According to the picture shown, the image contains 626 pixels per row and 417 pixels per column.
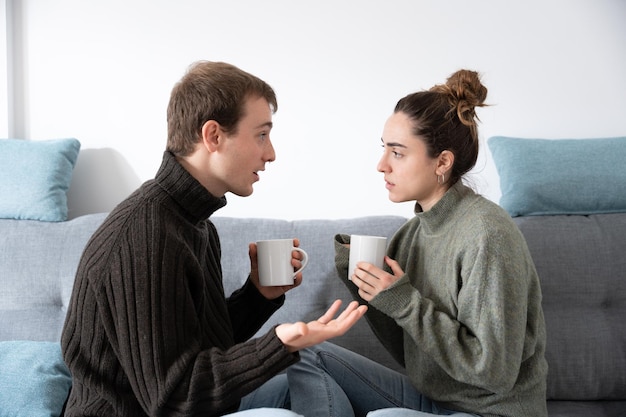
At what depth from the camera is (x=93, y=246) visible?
1.22m

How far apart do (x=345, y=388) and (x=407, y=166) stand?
1.80ft

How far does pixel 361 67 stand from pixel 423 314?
3.60 ft

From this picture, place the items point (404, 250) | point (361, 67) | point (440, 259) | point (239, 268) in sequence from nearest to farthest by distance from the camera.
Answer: point (440, 259) < point (404, 250) < point (239, 268) < point (361, 67)

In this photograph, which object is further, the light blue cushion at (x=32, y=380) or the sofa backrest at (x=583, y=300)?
the sofa backrest at (x=583, y=300)

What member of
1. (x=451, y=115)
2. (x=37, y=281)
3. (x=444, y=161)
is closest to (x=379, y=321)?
(x=444, y=161)

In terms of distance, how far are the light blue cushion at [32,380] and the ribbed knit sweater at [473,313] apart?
0.85 meters

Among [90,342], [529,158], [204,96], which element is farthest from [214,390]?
[529,158]

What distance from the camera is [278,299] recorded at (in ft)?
5.32

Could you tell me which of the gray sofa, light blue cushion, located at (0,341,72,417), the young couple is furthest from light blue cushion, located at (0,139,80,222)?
the young couple

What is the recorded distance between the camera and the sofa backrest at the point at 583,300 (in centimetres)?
182

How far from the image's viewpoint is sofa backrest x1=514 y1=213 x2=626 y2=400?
5.96ft

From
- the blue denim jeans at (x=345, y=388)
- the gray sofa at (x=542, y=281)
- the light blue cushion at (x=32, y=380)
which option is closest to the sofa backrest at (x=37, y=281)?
the gray sofa at (x=542, y=281)

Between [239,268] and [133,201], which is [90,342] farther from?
[239,268]

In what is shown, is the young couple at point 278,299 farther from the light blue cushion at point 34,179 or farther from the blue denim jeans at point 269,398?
the light blue cushion at point 34,179
